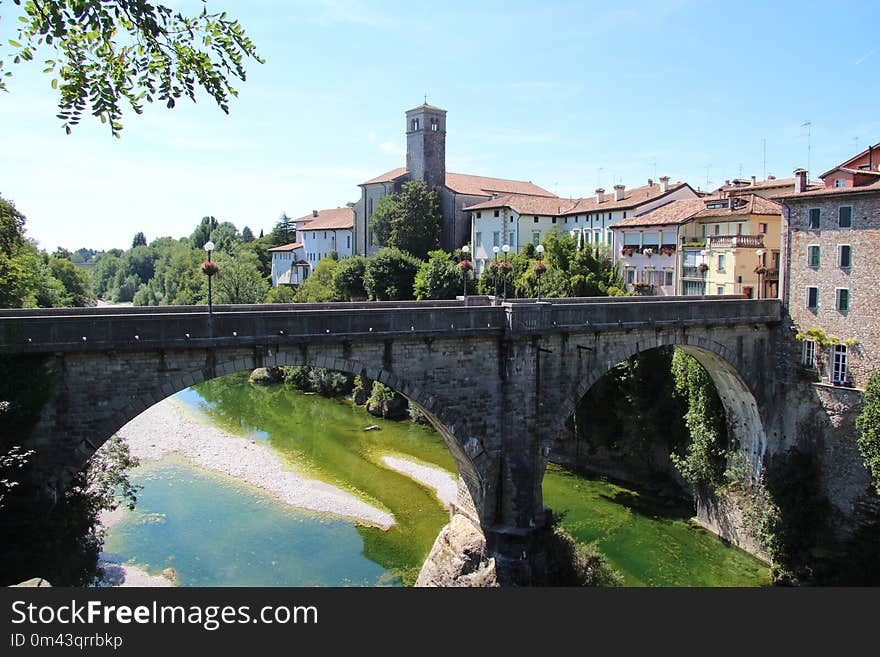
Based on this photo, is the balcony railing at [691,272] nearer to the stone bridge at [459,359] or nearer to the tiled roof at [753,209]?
the tiled roof at [753,209]

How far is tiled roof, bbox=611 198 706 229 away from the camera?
39188 mm

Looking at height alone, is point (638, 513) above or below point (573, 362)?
below

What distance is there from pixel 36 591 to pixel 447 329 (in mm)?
12022

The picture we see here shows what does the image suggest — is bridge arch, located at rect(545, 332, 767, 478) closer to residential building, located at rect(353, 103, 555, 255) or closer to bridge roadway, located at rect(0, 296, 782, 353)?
bridge roadway, located at rect(0, 296, 782, 353)

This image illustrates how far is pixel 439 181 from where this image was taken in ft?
210

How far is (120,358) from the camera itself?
14203 millimetres

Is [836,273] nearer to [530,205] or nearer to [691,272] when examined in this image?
[691,272]

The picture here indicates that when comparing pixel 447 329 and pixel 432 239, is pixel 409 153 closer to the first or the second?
pixel 432 239

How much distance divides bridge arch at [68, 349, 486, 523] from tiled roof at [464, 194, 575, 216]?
119ft

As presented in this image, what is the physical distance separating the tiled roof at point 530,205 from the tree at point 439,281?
7.39m

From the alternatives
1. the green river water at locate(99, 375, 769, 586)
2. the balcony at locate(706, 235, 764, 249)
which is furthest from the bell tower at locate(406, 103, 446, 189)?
the green river water at locate(99, 375, 769, 586)

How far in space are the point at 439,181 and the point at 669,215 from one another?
28.4 m

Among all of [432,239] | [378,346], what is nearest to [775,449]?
[378,346]

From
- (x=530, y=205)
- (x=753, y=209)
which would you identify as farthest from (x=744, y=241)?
(x=530, y=205)
